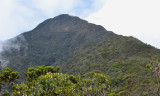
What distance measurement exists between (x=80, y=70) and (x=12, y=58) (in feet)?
167

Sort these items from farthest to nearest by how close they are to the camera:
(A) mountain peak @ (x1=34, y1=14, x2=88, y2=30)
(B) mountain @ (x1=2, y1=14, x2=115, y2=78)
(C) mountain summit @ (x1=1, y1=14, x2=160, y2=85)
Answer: (A) mountain peak @ (x1=34, y1=14, x2=88, y2=30) → (B) mountain @ (x1=2, y1=14, x2=115, y2=78) → (C) mountain summit @ (x1=1, y1=14, x2=160, y2=85)

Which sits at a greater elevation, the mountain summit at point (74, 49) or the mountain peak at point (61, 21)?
the mountain peak at point (61, 21)

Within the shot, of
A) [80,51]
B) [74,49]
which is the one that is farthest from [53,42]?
[80,51]

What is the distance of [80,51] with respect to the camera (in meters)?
91.7

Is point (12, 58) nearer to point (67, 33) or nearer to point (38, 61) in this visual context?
point (38, 61)

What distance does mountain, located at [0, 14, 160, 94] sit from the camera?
5137cm

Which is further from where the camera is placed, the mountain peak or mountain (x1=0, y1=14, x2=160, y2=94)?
the mountain peak

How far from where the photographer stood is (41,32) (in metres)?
151

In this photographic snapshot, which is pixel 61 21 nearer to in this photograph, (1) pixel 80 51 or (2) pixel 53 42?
(2) pixel 53 42

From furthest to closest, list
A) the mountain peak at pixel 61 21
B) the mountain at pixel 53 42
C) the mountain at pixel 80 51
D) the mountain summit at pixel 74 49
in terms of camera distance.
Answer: the mountain peak at pixel 61 21
the mountain at pixel 53 42
the mountain summit at pixel 74 49
the mountain at pixel 80 51

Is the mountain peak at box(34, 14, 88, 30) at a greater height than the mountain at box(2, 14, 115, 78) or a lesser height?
greater

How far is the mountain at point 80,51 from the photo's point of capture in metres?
51.4

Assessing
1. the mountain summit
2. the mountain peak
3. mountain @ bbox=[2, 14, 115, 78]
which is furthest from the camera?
the mountain peak

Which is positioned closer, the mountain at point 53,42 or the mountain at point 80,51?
the mountain at point 80,51
